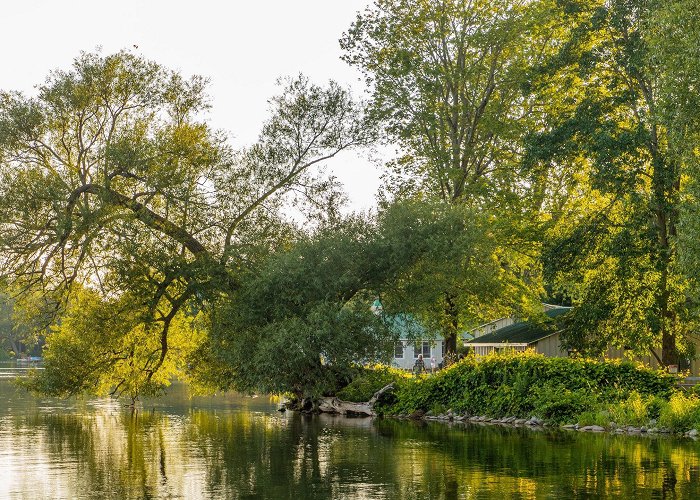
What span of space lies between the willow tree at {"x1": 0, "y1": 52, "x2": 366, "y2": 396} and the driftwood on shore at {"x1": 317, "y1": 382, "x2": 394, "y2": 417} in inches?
279

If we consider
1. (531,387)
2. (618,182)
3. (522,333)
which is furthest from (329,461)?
(522,333)

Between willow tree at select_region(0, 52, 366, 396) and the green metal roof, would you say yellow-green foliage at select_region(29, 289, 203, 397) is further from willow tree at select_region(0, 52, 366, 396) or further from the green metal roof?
the green metal roof

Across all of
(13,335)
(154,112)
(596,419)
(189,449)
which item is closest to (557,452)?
(596,419)

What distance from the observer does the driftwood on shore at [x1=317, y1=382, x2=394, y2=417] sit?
4219 centimetres

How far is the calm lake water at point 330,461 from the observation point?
60.0 ft

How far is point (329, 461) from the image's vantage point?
23719mm

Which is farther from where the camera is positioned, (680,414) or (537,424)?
(537,424)

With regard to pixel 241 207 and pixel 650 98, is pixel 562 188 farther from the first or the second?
pixel 241 207

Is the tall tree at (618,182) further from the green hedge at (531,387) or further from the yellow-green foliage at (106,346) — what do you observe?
the yellow-green foliage at (106,346)

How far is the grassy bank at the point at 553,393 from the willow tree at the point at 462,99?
5.56 m

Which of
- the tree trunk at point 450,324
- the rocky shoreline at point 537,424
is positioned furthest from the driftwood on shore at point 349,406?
the tree trunk at point 450,324

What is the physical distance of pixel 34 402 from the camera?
2050 inches

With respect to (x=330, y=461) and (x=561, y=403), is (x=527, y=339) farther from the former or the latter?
(x=330, y=461)

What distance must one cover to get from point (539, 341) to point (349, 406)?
60.7ft
